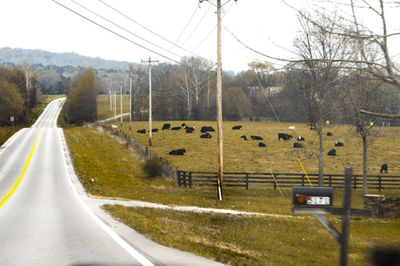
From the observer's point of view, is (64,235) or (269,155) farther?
(269,155)

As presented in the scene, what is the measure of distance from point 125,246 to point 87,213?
5513 millimetres

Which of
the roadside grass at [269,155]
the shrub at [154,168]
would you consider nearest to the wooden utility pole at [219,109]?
the roadside grass at [269,155]

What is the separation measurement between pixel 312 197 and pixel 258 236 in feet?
24.4

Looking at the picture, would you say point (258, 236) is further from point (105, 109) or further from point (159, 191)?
point (105, 109)

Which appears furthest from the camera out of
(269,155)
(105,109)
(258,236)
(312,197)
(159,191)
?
(105,109)

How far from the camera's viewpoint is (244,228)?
499 inches

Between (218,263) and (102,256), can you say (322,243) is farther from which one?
(102,256)

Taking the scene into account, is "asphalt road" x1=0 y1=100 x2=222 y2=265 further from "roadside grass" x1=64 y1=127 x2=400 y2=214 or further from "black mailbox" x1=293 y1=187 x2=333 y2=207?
"roadside grass" x1=64 y1=127 x2=400 y2=214

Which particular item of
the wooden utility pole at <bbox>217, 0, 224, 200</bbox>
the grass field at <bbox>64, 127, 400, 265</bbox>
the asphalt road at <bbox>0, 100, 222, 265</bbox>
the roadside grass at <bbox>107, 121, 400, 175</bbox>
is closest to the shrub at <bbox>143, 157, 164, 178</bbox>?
the grass field at <bbox>64, 127, 400, 265</bbox>

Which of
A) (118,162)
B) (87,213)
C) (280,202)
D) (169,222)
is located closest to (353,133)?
(280,202)

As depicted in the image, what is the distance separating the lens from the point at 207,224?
13133 millimetres

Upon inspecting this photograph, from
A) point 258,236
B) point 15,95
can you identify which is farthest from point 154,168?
point 15,95

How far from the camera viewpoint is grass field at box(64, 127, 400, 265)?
8.95m

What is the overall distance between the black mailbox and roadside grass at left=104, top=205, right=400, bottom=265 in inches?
118
